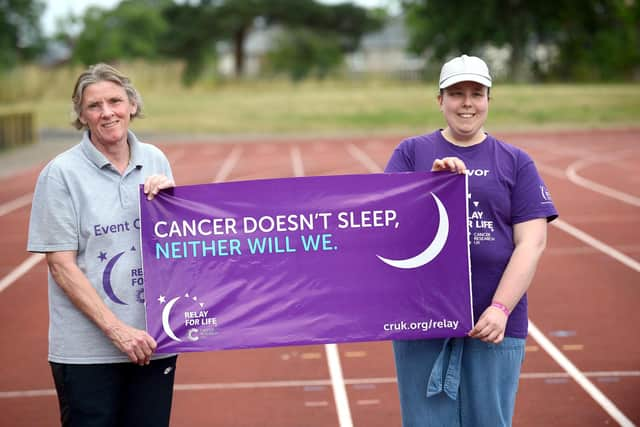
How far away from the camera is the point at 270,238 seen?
12.4 feet

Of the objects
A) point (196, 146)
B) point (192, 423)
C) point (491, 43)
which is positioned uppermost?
point (491, 43)

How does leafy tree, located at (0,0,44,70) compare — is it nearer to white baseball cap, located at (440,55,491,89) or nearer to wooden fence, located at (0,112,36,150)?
wooden fence, located at (0,112,36,150)

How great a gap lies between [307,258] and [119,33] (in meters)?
73.5

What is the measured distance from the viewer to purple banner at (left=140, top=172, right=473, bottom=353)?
3.73m

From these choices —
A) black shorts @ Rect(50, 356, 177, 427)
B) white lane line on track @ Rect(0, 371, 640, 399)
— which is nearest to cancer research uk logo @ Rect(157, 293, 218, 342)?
black shorts @ Rect(50, 356, 177, 427)

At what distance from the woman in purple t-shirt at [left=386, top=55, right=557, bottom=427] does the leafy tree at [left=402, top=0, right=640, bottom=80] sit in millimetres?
53642

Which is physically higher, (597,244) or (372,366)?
(597,244)

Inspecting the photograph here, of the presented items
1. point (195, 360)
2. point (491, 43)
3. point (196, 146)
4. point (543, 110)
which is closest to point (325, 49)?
point (491, 43)

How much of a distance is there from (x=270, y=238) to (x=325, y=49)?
62.2m

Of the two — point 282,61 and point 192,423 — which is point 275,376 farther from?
point 282,61

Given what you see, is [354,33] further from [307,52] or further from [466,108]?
[466,108]

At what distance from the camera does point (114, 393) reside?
3.49 metres

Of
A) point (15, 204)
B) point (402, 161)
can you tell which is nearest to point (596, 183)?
point (15, 204)

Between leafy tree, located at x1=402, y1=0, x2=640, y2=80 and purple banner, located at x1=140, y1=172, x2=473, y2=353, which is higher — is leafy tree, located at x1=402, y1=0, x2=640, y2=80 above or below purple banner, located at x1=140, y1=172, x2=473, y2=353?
above
